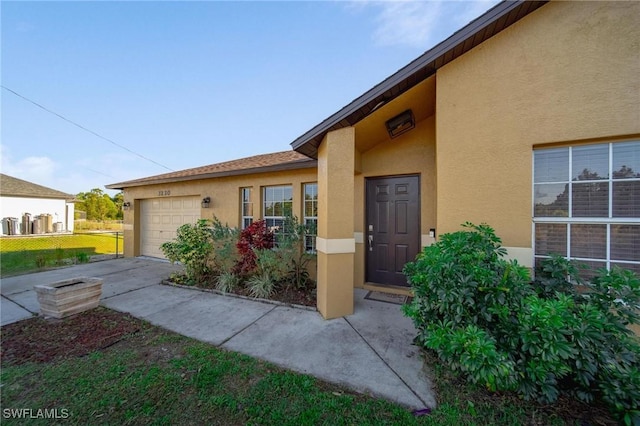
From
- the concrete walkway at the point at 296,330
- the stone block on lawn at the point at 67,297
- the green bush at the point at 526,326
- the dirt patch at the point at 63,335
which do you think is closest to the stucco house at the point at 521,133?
the concrete walkway at the point at 296,330

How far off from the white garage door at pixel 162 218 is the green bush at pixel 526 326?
8103 millimetres

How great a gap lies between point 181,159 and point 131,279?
54.2 feet

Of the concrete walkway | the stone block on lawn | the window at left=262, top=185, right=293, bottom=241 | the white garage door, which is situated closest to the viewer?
the concrete walkway

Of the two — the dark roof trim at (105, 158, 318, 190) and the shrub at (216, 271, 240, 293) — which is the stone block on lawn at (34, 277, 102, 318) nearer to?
the shrub at (216, 271, 240, 293)

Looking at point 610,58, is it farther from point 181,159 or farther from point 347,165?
point 181,159

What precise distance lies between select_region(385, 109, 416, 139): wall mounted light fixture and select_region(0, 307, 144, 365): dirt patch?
575cm

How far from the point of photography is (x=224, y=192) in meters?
7.45

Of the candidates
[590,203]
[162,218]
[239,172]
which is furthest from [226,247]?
[590,203]

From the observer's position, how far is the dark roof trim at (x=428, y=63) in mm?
3129

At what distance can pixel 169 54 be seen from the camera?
827cm

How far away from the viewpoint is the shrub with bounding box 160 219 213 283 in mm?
6148

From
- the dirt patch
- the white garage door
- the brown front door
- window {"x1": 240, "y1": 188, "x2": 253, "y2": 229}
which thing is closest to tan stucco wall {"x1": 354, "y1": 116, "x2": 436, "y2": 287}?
the brown front door

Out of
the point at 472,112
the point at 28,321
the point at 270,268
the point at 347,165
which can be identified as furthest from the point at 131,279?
the point at 472,112

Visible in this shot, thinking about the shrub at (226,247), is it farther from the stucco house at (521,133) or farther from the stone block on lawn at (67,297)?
the stucco house at (521,133)
